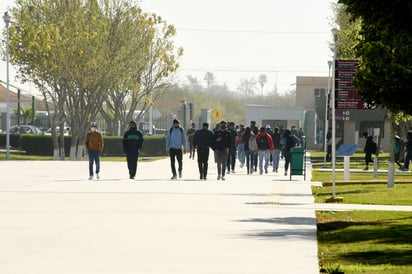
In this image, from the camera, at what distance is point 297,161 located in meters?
38.8

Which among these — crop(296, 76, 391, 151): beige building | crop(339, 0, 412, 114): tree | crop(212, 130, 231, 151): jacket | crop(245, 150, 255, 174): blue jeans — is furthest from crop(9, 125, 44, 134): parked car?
crop(339, 0, 412, 114): tree

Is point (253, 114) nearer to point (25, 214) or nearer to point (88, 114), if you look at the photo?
point (88, 114)

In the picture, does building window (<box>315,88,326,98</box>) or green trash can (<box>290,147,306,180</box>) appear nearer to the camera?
green trash can (<box>290,147,306,180</box>)

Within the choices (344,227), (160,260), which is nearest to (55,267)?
(160,260)

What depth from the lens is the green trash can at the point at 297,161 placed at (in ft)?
126

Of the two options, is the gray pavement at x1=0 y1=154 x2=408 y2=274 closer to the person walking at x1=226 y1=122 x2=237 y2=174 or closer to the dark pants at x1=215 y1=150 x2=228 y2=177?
the dark pants at x1=215 y1=150 x2=228 y2=177

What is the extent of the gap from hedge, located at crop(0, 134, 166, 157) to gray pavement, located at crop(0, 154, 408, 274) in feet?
116

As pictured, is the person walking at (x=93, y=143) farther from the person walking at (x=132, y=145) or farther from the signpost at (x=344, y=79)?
the signpost at (x=344, y=79)

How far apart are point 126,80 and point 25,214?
59.3 m

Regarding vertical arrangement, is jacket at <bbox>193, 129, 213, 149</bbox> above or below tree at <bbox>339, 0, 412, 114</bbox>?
below

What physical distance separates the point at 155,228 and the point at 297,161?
20692 millimetres

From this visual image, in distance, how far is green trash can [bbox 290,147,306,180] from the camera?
38.5 metres

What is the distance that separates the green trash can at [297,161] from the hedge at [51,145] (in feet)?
102

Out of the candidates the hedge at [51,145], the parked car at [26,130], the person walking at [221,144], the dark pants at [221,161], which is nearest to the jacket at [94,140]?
the dark pants at [221,161]
